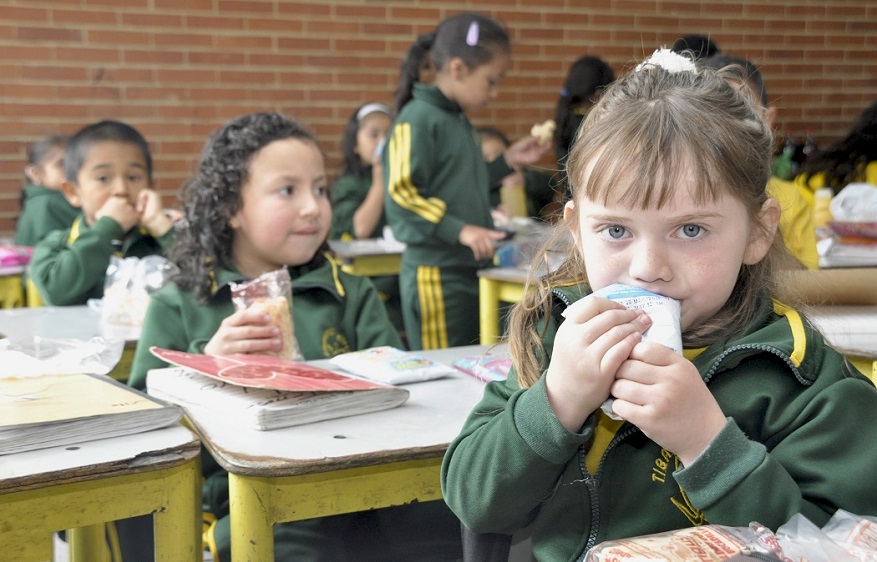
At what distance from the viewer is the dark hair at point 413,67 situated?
12.4 ft

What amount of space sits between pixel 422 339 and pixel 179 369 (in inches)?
78.0

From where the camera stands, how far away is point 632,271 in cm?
99

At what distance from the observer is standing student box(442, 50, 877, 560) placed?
Result: 3.03 feet

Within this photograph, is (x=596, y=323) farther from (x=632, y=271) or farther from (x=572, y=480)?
(x=572, y=480)

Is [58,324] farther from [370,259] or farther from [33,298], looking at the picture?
[370,259]

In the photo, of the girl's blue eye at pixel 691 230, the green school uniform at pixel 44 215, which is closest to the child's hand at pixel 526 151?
the green school uniform at pixel 44 215

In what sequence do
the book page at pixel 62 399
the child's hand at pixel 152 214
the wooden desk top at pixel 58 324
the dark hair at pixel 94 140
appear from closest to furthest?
the book page at pixel 62 399
the wooden desk top at pixel 58 324
the child's hand at pixel 152 214
the dark hair at pixel 94 140

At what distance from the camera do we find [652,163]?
101cm

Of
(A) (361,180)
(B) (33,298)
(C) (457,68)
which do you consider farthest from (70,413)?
A: (A) (361,180)

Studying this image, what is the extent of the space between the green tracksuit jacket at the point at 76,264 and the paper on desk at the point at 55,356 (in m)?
1.39

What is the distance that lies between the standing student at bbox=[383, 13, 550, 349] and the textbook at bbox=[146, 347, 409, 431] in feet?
6.45

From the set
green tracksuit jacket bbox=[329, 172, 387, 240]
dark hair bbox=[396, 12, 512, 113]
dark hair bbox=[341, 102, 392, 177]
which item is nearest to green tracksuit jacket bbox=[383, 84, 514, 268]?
dark hair bbox=[396, 12, 512, 113]

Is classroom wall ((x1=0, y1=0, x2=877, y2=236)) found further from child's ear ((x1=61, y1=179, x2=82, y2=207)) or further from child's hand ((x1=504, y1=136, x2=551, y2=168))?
child's ear ((x1=61, y1=179, x2=82, y2=207))

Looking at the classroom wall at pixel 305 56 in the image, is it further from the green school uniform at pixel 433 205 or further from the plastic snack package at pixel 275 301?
the plastic snack package at pixel 275 301
